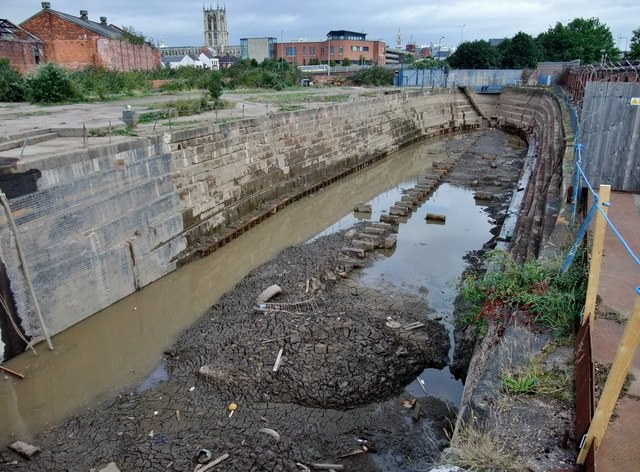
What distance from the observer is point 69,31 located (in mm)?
32406

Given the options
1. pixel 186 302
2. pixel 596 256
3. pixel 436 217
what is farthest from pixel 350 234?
pixel 596 256

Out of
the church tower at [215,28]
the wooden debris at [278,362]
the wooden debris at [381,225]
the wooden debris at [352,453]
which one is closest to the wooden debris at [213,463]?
the wooden debris at [352,453]

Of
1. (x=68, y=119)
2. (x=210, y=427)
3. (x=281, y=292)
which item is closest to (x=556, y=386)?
(x=210, y=427)

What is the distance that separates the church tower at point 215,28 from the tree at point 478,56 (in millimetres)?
88083

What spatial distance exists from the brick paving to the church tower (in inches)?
5075

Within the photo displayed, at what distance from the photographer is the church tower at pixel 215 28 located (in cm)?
12472

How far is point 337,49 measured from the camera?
83.6 metres

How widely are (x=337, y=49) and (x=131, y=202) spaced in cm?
7950

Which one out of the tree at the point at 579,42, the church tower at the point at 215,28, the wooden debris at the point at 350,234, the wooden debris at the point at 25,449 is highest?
the church tower at the point at 215,28

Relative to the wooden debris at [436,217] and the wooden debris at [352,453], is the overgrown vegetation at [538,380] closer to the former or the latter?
the wooden debris at [352,453]

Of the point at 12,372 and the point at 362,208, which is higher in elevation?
the point at 362,208

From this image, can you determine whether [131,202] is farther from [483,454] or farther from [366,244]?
[483,454]

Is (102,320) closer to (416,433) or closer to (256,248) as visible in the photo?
(256,248)

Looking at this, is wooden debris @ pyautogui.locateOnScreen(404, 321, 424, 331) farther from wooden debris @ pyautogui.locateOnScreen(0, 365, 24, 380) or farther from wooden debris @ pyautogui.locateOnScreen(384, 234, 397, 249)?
wooden debris @ pyautogui.locateOnScreen(0, 365, 24, 380)
